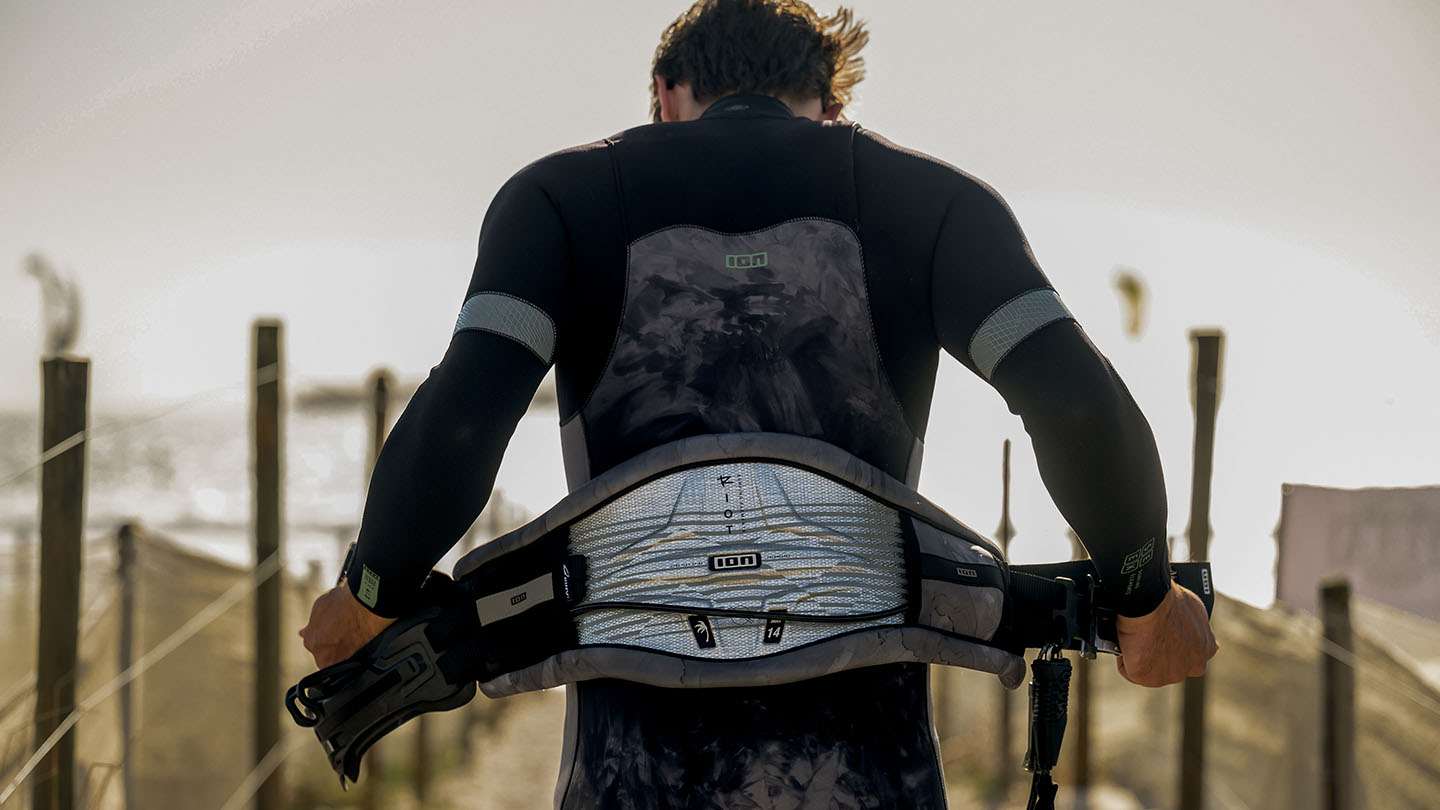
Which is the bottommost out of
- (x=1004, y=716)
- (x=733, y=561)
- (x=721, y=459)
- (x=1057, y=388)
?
(x=1004, y=716)

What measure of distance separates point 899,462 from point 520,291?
0.60 m

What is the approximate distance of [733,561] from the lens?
1615 millimetres

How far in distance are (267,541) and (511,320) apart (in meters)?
4.82

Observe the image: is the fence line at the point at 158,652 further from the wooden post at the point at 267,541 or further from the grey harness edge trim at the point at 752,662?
the grey harness edge trim at the point at 752,662

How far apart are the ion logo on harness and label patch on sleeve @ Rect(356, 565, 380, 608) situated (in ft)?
1.52

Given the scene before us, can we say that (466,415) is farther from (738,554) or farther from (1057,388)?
(1057,388)

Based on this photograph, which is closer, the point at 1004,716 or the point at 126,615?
the point at 126,615

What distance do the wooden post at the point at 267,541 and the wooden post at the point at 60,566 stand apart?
1.98m

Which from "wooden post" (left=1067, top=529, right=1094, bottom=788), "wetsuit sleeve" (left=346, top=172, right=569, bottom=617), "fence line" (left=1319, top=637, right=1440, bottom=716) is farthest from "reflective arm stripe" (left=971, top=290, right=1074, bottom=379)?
"wooden post" (left=1067, top=529, right=1094, bottom=788)

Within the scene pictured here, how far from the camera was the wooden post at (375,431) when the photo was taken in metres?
6.71

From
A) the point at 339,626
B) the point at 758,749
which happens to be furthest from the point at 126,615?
the point at 758,749

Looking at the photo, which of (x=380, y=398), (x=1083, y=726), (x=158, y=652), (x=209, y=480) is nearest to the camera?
(x=158, y=652)

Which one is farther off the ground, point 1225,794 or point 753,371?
point 753,371

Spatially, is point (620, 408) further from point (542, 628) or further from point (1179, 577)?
point (1179, 577)
